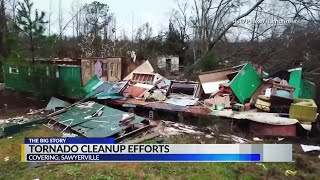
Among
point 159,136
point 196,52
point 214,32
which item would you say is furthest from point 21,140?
point 196,52

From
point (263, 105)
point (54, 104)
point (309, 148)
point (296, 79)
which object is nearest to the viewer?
point (309, 148)

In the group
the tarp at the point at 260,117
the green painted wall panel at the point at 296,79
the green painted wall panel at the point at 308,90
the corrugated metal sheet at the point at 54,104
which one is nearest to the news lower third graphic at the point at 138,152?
the tarp at the point at 260,117

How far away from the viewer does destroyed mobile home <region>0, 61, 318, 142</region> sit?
7.25 m

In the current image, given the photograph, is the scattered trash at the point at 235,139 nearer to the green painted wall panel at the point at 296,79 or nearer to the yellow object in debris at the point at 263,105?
the yellow object in debris at the point at 263,105

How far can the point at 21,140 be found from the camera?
693 cm

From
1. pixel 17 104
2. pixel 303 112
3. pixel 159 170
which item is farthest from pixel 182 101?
pixel 17 104

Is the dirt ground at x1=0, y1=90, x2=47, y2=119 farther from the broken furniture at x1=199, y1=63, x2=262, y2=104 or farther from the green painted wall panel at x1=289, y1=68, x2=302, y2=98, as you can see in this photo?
the green painted wall panel at x1=289, y1=68, x2=302, y2=98

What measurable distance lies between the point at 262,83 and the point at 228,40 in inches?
347

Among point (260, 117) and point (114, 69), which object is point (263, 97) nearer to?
point (260, 117)

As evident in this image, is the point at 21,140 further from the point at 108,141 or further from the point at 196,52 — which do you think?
the point at 196,52

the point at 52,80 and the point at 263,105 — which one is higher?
the point at 52,80

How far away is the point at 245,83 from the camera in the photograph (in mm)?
9133

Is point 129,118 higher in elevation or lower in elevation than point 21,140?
higher

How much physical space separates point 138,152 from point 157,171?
54cm
